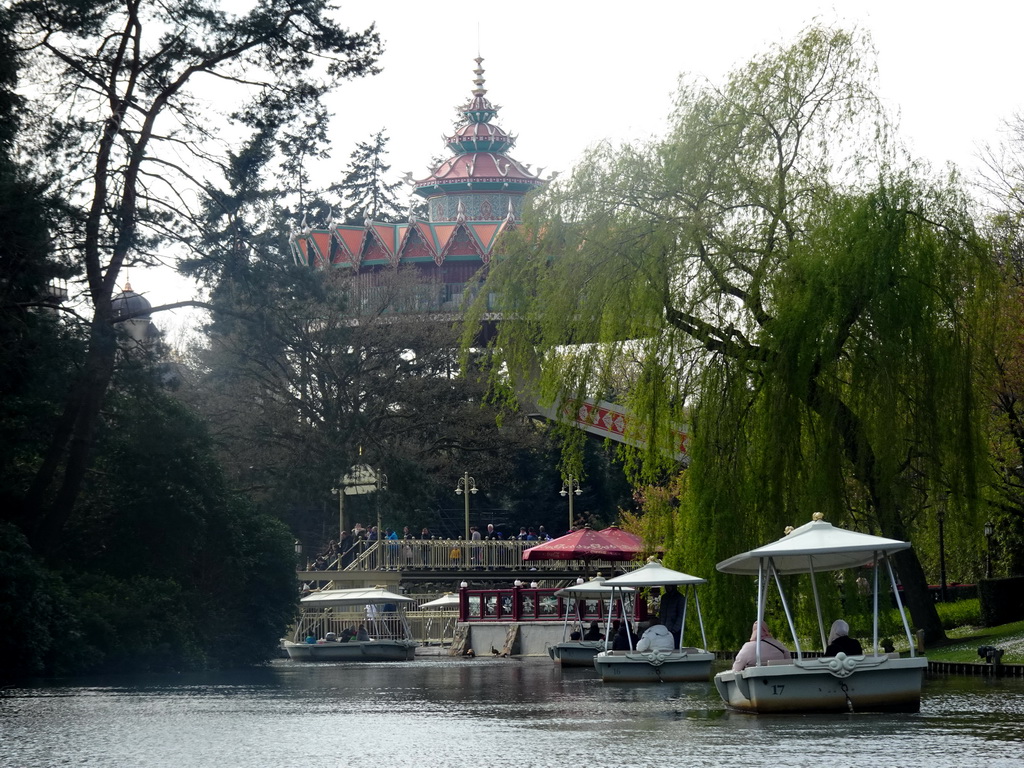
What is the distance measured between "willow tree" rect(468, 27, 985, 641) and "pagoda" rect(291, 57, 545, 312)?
29398mm

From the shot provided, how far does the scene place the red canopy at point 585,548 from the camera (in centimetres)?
3803

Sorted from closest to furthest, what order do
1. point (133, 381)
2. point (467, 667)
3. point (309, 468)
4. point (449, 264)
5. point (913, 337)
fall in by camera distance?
point (913, 337)
point (133, 381)
point (467, 667)
point (309, 468)
point (449, 264)

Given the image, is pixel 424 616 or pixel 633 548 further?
pixel 424 616

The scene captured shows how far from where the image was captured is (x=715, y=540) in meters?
21.8

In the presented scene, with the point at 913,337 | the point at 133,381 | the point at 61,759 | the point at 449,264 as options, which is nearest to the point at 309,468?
the point at 133,381

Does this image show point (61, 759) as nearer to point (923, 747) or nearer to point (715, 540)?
point (923, 747)

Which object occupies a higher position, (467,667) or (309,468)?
(309,468)

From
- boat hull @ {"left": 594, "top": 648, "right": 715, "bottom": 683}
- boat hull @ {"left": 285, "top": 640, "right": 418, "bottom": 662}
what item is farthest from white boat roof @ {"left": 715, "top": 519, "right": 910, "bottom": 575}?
boat hull @ {"left": 285, "top": 640, "right": 418, "bottom": 662}

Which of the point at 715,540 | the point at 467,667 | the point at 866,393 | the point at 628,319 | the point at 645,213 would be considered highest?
the point at 645,213

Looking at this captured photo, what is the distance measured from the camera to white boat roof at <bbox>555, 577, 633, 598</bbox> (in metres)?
32.8

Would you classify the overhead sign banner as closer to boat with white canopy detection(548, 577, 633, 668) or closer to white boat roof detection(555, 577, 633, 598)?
white boat roof detection(555, 577, 633, 598)

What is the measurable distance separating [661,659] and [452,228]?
45.7 meters

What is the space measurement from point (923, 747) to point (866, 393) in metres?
9.68

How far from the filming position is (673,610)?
2464 cm
